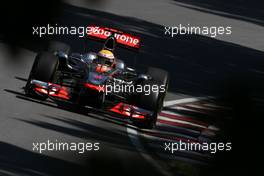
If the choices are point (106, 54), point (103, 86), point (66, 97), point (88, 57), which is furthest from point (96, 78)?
point (88, 57)

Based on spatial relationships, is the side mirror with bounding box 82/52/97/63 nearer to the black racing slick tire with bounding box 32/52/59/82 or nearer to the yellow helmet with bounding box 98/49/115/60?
the yellow helmet with bounding box 98/49/115/60

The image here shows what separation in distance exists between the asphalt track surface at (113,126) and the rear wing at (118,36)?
1314 millimetres

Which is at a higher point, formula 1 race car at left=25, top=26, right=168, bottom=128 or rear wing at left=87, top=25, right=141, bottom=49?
rear wing at left=87, top=25, right=141, bottom=49

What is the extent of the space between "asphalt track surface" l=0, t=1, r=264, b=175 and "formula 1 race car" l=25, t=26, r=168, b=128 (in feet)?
0.79

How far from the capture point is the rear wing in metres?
17.2

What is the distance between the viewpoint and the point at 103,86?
50.7ft

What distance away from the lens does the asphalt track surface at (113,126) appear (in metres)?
12.7

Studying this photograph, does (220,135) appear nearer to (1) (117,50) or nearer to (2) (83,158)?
(2) (83,158)

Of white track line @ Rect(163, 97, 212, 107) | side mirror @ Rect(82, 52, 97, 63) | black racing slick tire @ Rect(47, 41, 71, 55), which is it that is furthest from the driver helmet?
white track line @ Rect(163, 97, 212, 107)

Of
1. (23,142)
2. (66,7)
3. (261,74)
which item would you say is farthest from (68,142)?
(66,7)

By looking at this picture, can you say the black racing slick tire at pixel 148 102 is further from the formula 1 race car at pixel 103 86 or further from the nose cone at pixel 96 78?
the nose cone at pixel 96 78

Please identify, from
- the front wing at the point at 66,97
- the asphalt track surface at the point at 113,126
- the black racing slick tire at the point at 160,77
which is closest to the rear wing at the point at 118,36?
the black racing slick tire at the point at 160,77

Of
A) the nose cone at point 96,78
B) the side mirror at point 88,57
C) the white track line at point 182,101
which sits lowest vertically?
the white track line at point 182,101

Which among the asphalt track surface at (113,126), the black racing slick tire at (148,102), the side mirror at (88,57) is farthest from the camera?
the side mirror at (88,57)
